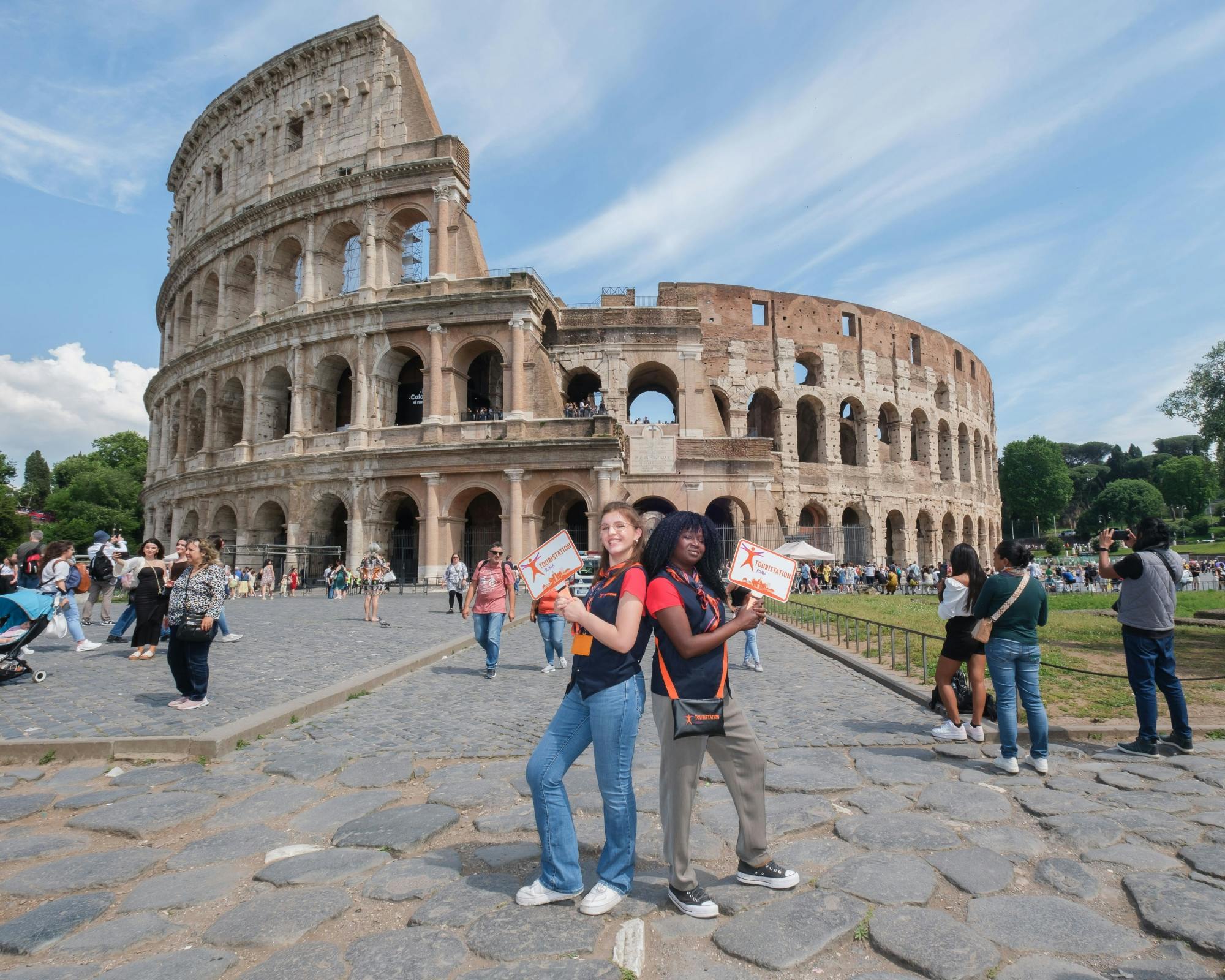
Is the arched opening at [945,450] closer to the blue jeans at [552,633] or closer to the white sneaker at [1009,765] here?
the blue jeans at [552,633]

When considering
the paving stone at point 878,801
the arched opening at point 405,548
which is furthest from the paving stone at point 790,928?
the arched opening at point 405,548

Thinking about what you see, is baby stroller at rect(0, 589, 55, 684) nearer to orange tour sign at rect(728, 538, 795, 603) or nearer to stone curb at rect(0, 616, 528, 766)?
stone curb at rect(0, 616, 528, 766)

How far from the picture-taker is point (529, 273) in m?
25.0

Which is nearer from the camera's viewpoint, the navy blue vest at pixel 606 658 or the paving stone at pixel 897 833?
the navy blue vest at pixel 606 658

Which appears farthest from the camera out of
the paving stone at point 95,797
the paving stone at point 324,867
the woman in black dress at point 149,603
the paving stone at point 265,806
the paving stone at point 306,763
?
the woman in black dress at point 149,603

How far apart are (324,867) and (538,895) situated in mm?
1089

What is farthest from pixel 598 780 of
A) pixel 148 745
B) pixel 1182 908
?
pixel 148 745

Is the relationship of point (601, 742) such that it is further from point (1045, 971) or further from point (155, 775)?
point (155, 775)

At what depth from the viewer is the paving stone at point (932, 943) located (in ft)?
7.79

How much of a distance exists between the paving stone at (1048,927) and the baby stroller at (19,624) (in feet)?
28.0

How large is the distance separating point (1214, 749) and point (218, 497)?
101 ft

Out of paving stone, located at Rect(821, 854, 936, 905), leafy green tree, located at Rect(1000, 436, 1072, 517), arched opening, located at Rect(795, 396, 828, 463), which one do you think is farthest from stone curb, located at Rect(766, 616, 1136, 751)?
leafy green tree, located at Rect(1000, 436, 1072, 517)

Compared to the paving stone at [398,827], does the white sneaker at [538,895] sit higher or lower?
higher

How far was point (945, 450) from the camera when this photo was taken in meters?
38.4
